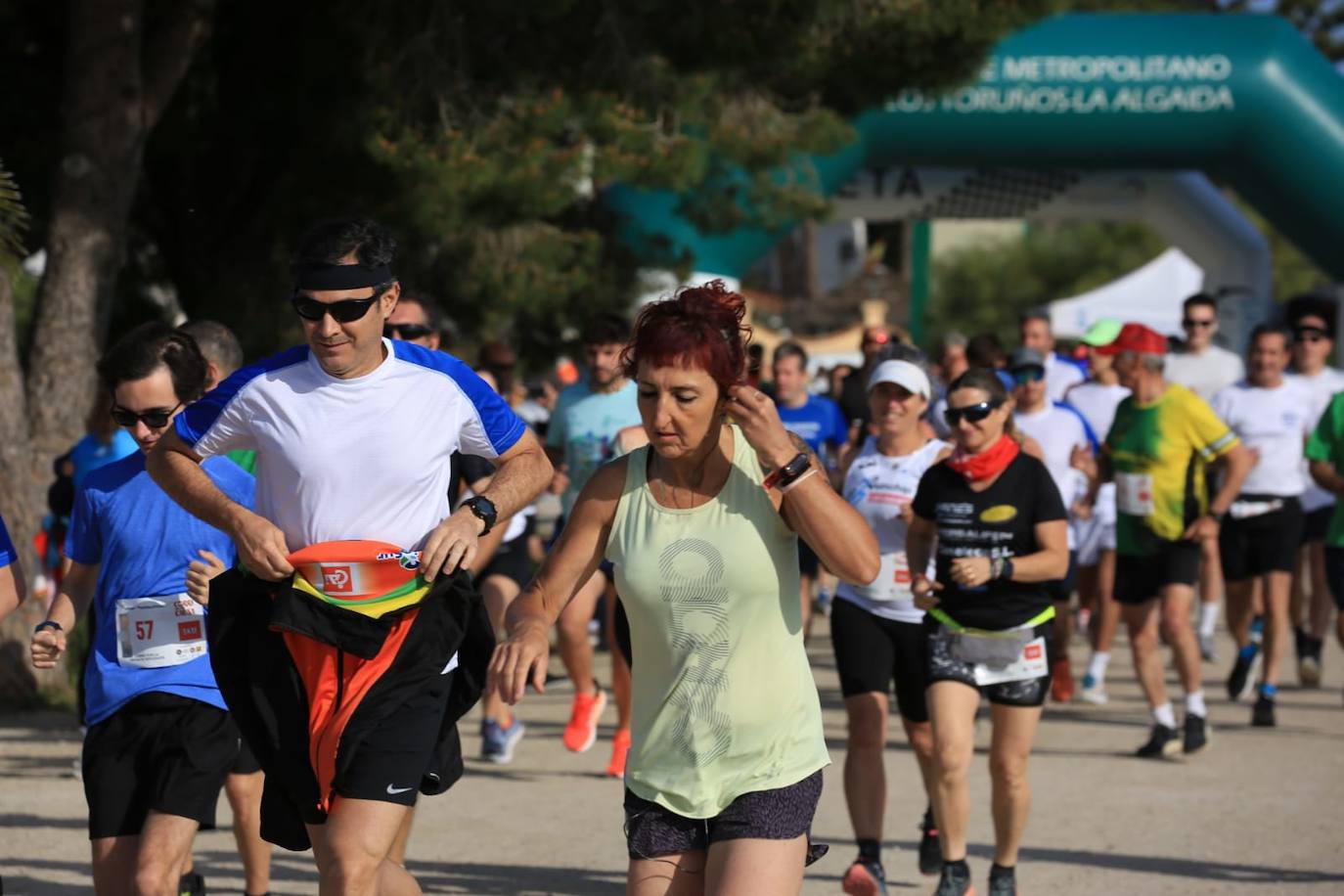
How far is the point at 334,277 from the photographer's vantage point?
176 inches

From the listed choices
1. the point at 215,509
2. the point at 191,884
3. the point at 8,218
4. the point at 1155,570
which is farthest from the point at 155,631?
the point at 1155,570

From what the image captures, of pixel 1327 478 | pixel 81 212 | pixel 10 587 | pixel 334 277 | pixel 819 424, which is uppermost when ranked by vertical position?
pixel 81 212

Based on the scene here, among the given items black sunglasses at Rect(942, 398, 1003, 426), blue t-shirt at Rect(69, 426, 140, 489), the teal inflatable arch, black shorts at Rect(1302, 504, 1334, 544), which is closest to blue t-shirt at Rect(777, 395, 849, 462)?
black shorts at Rect(1302, 504, 1334, 544)

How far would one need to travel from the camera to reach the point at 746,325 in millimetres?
4152

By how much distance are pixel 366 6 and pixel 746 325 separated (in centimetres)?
902

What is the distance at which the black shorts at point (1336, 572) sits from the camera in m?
9.91

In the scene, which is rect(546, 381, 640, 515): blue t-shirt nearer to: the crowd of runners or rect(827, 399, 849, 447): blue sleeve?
the crowd of runners

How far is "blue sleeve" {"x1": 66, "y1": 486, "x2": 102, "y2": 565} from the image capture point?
525 cm

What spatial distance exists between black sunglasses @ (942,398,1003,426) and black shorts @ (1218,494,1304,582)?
487 cm

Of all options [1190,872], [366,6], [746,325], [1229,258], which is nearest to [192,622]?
[746,325]

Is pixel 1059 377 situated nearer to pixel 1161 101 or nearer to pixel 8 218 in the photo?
pixel 1161 101

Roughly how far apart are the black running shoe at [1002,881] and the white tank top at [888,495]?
41.5 inches

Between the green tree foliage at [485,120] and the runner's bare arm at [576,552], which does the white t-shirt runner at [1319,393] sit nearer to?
the green tree foliage at [485,120]

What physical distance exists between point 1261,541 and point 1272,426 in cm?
67
